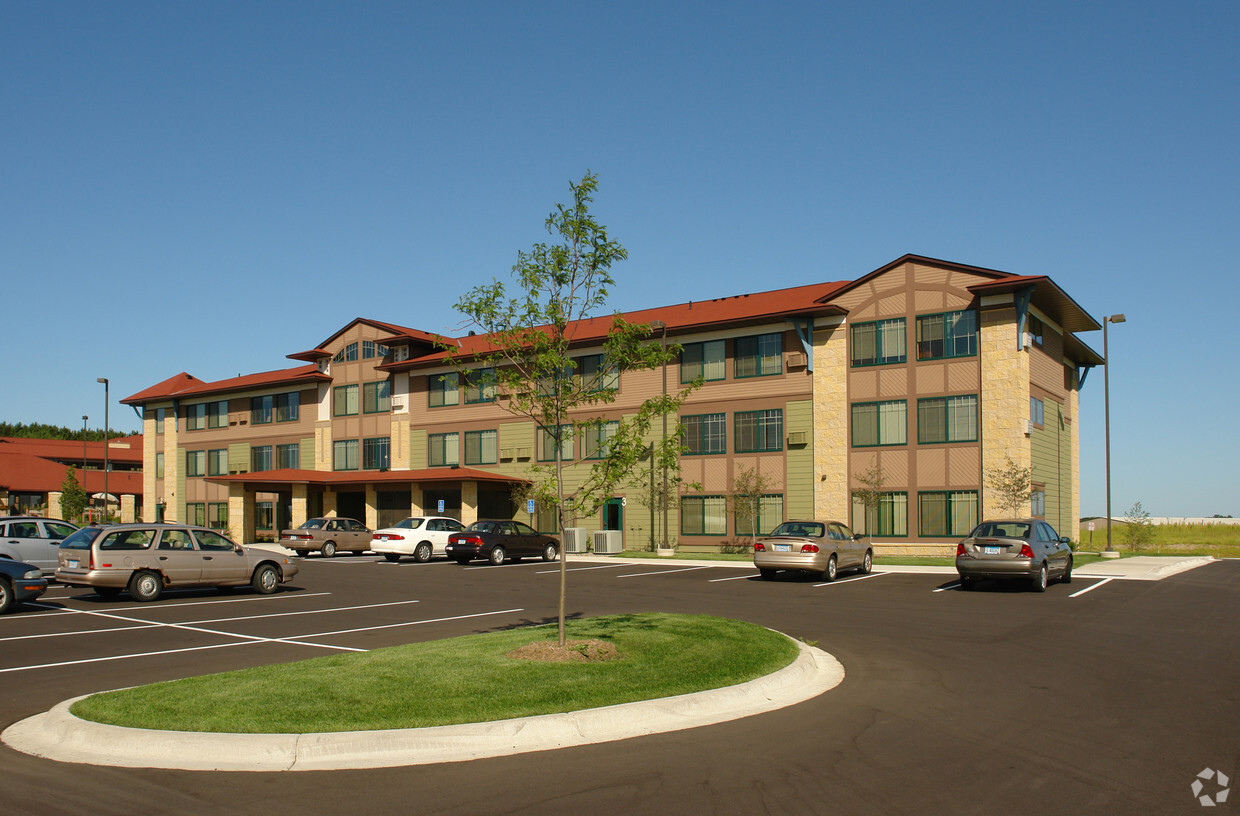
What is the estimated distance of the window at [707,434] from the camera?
4116 centimetres

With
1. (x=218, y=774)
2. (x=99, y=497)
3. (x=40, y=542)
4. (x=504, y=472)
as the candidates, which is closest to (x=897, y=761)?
(x=218, y=774)

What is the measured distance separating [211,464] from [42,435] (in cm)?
8166

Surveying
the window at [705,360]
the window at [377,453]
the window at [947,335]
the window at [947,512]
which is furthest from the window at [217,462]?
the window at [947,335]

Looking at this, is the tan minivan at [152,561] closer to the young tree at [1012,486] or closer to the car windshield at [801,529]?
the car windshield at [801,529]

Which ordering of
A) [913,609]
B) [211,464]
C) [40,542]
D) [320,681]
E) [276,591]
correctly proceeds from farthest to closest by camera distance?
[211,464] < [40,542] < [276,591] < [913,609] < [320,681]

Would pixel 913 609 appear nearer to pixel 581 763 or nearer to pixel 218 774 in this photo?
pixel 581 763

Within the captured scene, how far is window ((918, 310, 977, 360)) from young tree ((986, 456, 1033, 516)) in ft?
15.0

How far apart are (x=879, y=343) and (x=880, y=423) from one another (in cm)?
321

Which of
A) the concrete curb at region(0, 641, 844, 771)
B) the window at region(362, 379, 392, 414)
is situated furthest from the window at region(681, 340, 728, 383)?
the concrete curb at region(0, 641, 844, 771)

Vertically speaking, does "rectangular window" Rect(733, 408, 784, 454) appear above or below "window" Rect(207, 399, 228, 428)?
below

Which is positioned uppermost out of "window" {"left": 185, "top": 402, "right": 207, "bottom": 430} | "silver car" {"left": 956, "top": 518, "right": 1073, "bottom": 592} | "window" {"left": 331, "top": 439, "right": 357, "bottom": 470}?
"window" {"left": 185, "top": 402, "right": 207, "bottom": 430}

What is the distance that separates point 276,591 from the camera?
2202 centimetres

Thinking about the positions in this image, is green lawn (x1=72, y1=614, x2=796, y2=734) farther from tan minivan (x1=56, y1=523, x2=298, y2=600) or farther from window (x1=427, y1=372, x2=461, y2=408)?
window (x1=427, y1=372, x2=461, y2=408)

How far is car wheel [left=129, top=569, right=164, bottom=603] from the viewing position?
19328 mm
